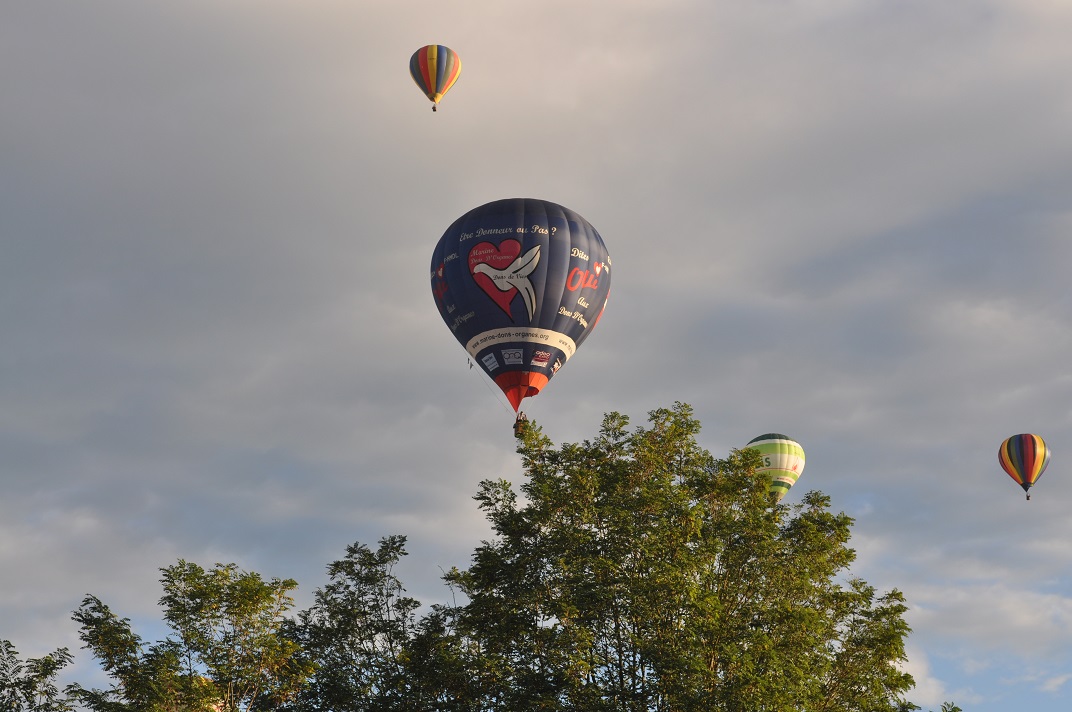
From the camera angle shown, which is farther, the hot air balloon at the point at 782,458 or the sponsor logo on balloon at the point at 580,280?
the hot air balloon at the point at 782,458

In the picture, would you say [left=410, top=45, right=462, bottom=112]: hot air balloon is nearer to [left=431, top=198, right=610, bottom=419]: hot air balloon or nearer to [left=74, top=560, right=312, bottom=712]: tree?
[left=431, top=198, right=610, bottom=419]: hot air balloon

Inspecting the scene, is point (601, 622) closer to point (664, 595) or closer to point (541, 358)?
point (664, 595)

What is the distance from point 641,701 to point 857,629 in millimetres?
7022

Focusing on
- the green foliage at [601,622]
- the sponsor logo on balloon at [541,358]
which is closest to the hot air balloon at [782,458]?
the sponsor logo on balloon at [541,358]

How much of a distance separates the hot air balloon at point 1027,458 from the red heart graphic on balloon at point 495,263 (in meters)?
38.8

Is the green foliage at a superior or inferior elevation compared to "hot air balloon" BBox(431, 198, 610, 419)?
inferior

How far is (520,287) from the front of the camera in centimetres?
5803

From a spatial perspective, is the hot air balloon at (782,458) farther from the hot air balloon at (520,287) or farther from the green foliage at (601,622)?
the green foliage at (601,622)

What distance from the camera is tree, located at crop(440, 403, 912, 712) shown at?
37.5 m

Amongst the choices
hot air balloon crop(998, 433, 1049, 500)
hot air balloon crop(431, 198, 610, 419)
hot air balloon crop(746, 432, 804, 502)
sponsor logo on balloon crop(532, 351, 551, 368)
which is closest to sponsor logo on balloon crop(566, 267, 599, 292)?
hot air balloon crop(431, 198, 610, 419)

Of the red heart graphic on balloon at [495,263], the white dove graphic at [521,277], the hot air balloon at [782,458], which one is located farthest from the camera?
the hot air balloon at [782,458]

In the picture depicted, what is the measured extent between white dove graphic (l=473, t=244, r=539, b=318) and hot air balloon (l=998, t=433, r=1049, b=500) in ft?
126

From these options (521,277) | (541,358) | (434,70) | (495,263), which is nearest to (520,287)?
(521,277)

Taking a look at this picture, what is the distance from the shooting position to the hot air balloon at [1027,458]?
8488 centimetres
